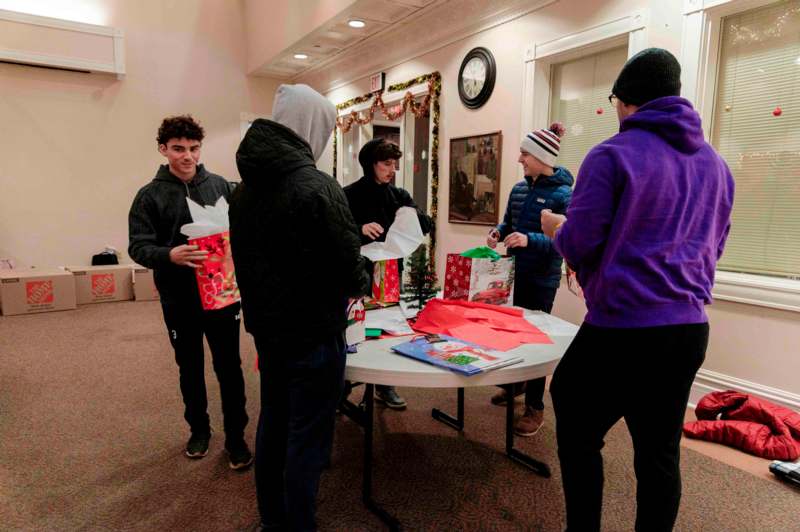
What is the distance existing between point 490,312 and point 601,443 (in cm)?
67

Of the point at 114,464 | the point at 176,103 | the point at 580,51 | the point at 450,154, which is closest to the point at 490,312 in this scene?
the point at 114,464

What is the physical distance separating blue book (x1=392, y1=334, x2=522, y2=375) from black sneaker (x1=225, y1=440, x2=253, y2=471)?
3.36ft

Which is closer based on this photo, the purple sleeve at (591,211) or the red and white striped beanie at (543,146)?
the purple sleeve at (591,211)

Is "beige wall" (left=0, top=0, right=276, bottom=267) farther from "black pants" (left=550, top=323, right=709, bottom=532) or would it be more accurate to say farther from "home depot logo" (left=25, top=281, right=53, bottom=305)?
"black pants" (left=550, top=323, right=709, bottom=532)

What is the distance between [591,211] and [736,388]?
2243 millimetres

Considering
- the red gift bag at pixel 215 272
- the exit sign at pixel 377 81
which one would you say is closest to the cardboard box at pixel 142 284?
the exit sign at pixel 377 81

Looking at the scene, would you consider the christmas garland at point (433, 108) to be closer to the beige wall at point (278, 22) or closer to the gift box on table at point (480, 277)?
the beige wall at point (278, 22)

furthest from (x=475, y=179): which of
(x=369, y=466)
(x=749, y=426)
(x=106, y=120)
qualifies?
(x=106, y=120)

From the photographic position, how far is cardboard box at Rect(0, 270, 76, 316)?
4840 millimetres

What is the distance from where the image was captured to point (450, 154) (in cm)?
450

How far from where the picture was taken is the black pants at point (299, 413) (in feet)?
4.55

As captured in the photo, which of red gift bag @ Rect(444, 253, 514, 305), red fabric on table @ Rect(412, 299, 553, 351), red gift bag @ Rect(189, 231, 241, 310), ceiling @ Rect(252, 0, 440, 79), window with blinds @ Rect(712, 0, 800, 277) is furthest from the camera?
ceiling @ Rect(252, 0, 440, 79)

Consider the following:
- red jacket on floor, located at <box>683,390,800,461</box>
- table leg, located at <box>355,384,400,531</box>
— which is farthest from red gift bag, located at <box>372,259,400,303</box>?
red jacket on floor, located at <box>683,390,800,461</box>

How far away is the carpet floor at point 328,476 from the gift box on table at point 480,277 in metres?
0.77
